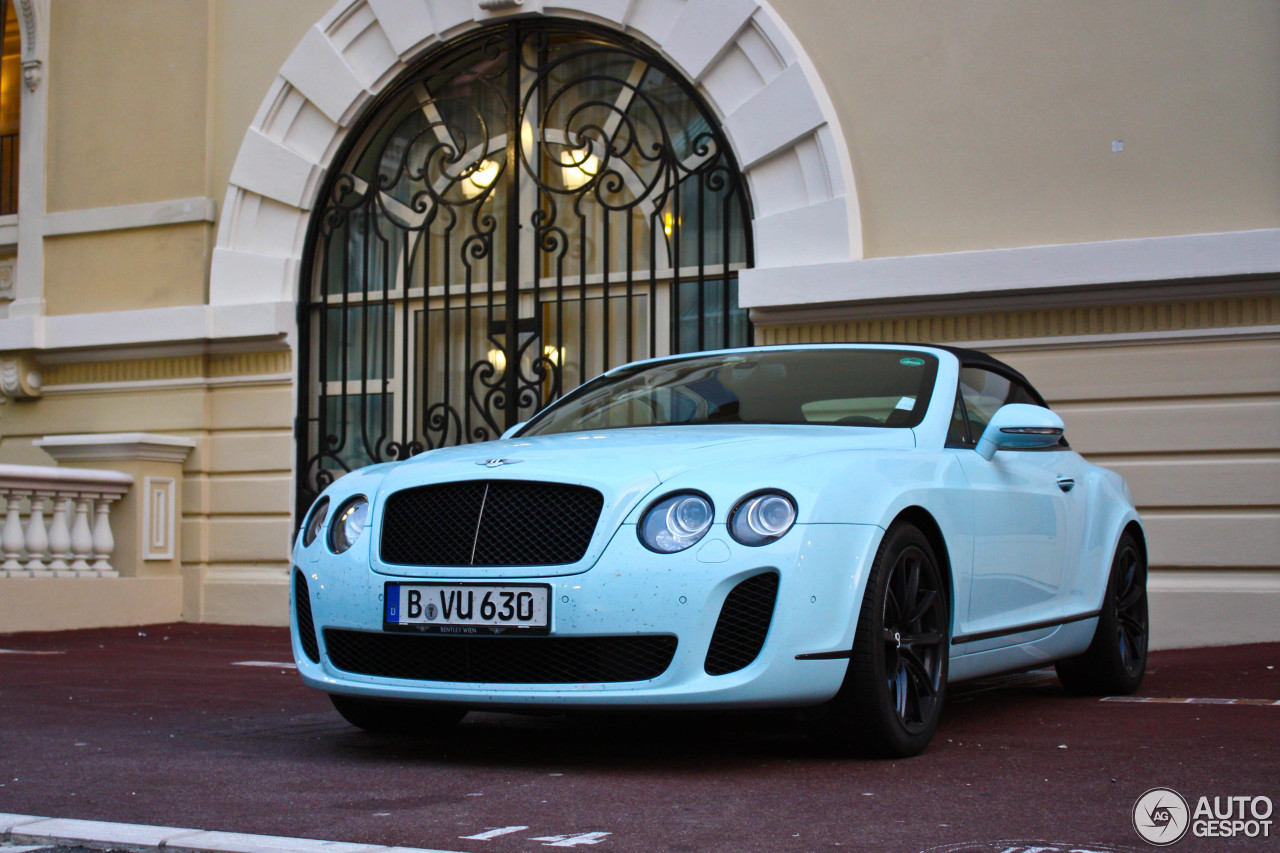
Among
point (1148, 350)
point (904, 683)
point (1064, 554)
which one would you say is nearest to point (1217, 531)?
point (1148, 350)

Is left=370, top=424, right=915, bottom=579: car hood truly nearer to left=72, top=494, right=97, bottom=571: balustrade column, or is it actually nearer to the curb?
the curb

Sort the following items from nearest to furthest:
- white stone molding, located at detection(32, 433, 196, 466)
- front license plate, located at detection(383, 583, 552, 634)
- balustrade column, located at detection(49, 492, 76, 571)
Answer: front license plate, located at detection(383, 583, 552, 634) → balustrade column, located at detection(49, 492, 76, 571) → white stone molding, located at detection(32, 433, 196, 466)

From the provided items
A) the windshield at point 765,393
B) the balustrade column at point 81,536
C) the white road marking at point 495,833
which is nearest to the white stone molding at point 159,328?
the balustrade column at point 81,536

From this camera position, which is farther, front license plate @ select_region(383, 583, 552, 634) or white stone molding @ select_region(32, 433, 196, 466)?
white stone molding @ select_region(32, 433, 196, 466)

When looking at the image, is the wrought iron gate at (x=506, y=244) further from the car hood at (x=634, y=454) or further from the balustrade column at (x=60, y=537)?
the car hood at (x=634, y=454)

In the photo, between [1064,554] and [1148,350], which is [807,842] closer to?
[1064,554]

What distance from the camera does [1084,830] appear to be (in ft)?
10.4

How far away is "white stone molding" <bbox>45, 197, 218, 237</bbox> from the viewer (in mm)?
11781

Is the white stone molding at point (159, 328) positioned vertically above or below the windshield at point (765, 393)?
above

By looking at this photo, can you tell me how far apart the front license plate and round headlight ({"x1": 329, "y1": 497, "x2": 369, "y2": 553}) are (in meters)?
0.29

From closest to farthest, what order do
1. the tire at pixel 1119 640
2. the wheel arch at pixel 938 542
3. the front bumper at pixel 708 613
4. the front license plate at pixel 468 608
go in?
1. the front bumper at pixel 708 613
2. the front license plate at pixel 468 608
3. the wheel arch at pixel 938 542
4. the tire at pixel 1119 640

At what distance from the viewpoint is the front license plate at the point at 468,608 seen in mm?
3979

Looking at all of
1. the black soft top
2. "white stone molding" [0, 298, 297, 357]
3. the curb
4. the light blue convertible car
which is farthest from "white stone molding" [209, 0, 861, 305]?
the curb
